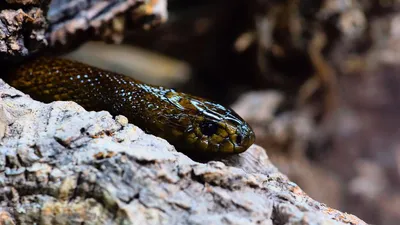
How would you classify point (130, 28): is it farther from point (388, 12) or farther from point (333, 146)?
point (333, 146)

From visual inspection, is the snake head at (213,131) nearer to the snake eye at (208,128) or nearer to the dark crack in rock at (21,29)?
the snake eye at (208,128)

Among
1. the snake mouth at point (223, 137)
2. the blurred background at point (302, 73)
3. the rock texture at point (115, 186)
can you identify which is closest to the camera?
the rock texture at point (115, 186)

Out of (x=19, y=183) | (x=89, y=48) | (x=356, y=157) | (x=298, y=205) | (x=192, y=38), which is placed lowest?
(x=19, y=183)

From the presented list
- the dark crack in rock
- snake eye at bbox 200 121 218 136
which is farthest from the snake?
the dark crack in rock

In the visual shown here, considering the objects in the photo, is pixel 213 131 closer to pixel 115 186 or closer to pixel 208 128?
pixel 208 128

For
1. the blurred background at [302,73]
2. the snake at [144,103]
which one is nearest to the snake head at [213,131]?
the snake at [144,103]

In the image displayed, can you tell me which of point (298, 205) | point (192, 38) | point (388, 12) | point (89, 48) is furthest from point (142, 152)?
point (89, 48)
